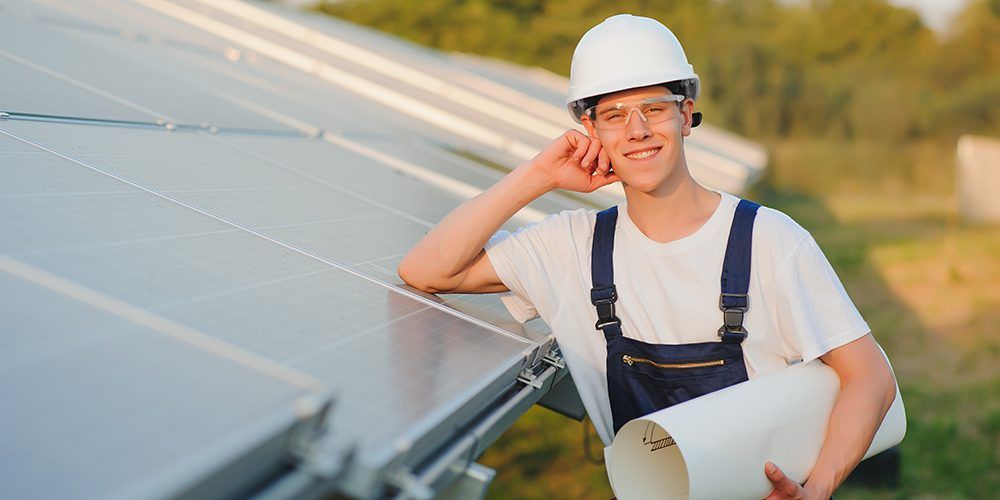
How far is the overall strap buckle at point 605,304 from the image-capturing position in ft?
8.75

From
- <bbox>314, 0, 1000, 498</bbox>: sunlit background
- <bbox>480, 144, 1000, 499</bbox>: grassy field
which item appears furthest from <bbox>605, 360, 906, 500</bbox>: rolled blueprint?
<bbox>314, 0, 1000, 498</bbox>: sunlit background

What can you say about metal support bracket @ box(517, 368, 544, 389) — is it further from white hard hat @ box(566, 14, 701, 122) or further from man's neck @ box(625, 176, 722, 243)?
white hard hat @ box(566, 14, 701, 122)

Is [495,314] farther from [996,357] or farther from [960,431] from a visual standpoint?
[996,357]

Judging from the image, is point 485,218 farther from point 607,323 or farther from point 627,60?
point 627,60

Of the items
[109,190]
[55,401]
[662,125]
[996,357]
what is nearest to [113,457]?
[55,401]

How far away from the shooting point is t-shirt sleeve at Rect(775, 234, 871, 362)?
245cm

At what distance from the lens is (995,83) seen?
2936 centimetres

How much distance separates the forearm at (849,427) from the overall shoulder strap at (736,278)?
1.01 ft

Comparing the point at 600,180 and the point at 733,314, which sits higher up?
→ the point at 600,180

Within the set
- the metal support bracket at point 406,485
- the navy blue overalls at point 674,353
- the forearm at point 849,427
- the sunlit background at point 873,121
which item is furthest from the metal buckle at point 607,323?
the sunlit background at point 873,121

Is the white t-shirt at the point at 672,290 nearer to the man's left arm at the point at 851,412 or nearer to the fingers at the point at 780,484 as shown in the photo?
the man's left arm at the point at 851,412

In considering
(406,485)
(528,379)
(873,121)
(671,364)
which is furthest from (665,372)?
(873,121)

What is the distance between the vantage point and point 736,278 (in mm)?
2525

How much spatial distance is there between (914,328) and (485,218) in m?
11.8
